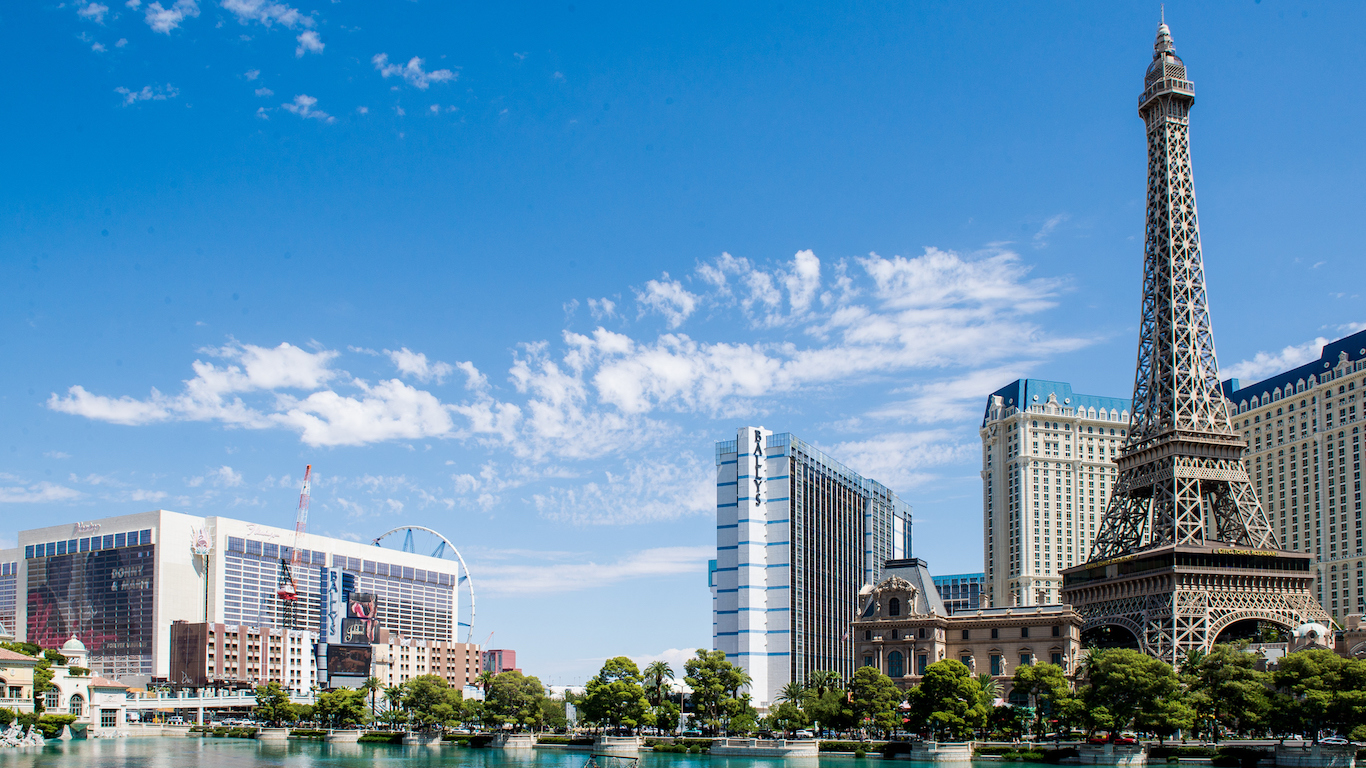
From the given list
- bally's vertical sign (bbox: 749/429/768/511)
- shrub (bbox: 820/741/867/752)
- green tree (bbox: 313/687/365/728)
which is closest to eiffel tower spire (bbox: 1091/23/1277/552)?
shrub (bbox: 820/741/867/752)

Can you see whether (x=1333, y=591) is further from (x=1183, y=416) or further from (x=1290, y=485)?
(x=1183, y=416)

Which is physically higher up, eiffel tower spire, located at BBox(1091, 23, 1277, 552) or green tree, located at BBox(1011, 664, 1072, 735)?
eiffel tower spire, located at BBox(1091, 23, 1277, 552)

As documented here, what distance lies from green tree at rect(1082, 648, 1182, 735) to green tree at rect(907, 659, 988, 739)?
10.4 metres

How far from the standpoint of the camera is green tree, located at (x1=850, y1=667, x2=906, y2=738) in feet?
386

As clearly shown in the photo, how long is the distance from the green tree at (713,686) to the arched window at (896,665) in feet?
61.2

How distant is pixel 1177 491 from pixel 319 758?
101241 millimetres

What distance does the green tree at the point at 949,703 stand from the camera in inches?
4198

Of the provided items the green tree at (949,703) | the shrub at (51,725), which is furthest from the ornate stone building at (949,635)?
the shrub at (51,725)

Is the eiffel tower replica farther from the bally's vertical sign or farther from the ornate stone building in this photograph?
the bally's vertical sign

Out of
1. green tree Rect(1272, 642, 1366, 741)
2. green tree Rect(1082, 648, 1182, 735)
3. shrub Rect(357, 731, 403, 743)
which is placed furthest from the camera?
shrub Rect(357, 731, 403, 743)

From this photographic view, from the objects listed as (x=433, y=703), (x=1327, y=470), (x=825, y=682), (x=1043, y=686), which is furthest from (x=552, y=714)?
(x=1327, y=470)

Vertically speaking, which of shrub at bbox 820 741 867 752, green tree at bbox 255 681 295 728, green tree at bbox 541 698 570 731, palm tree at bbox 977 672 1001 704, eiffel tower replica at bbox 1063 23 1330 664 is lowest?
green tree at bbox 255 681 295 728

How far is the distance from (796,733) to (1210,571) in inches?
1924

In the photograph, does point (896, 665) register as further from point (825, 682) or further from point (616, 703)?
point (616, 703)
